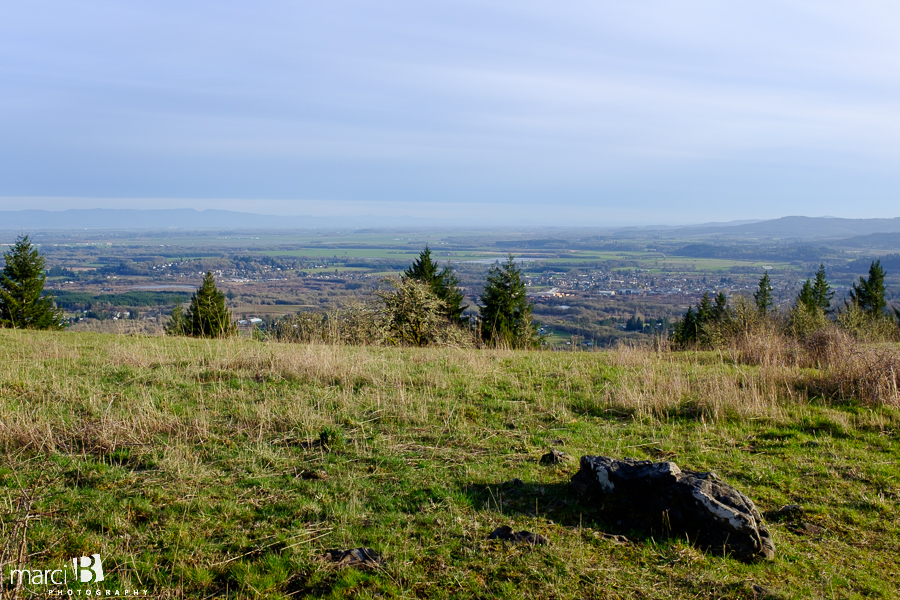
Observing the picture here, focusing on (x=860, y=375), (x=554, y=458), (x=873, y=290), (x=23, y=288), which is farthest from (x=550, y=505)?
(x=873, y=290)

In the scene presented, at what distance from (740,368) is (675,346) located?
5.87 meters

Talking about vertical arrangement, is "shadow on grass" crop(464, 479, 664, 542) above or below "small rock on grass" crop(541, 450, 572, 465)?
below

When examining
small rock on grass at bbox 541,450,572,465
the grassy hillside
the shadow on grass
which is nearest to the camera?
the grassy hillside

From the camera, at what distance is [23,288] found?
99.4 feet

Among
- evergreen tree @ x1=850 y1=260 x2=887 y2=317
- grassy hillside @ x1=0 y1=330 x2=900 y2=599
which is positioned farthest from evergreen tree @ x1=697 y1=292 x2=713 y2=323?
grassy hillside @ x1=0 y1=330 x2=900 y2=599

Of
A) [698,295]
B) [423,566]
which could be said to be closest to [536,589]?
[423,566]

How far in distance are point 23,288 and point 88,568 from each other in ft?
116

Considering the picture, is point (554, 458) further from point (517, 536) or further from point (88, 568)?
point (88, 568)

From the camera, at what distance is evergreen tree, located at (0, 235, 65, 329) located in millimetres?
29688

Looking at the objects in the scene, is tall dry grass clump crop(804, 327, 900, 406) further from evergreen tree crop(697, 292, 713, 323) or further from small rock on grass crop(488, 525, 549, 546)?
evergreen tree crop(697, 292, 713, 323)

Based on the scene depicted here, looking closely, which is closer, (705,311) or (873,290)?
(705,311)

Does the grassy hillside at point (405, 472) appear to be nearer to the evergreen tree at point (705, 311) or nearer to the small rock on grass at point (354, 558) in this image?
the small rock on grass at point (354, 558)

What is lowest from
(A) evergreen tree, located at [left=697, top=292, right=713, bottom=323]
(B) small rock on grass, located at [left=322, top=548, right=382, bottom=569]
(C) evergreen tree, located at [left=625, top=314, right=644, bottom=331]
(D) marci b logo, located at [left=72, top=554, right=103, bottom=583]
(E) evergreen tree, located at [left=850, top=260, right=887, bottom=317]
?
(C) evergreen tree, located at [left=625, top=314, right=644, bottom=331]

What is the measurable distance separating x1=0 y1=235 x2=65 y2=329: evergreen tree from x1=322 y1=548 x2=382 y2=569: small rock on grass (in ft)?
111
